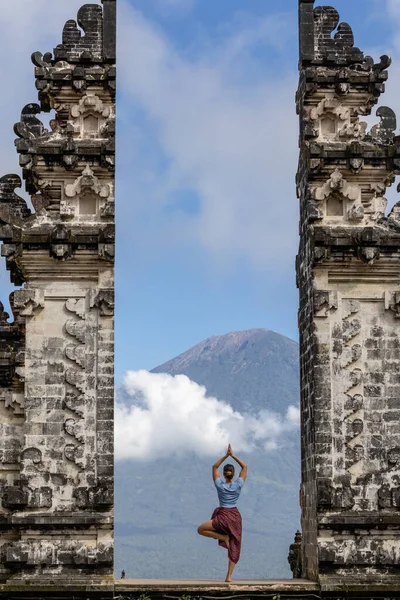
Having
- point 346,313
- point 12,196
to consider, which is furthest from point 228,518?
point 12,196

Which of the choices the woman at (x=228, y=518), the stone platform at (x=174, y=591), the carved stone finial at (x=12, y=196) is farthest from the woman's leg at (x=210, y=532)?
the carved stone finial at (x=12, y=196)

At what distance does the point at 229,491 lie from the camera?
1677cm

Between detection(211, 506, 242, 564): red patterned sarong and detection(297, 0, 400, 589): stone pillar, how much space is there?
123 centimetres

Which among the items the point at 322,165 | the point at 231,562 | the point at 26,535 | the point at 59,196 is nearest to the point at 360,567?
the point at 231,562

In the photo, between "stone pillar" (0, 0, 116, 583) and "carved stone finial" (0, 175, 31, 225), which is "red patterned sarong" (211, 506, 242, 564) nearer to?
"stone pillar" (0, 0, 116, 583)

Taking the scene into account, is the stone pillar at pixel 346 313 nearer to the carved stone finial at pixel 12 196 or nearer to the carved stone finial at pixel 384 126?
the carved stone finial at pixel 384 126

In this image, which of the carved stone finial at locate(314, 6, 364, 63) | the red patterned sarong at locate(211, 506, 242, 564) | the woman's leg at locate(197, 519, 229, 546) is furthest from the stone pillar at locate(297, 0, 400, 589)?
the woman's leg at locate(197, 519, 229, 546)

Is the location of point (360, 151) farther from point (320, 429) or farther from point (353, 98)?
point (320, 429)

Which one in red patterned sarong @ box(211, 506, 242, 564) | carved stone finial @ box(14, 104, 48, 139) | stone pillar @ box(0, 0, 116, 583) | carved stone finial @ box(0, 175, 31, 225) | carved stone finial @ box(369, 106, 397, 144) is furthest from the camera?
carved stone finial @ box(369, 106, 397, 144)

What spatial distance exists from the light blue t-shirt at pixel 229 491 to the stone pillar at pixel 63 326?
5.39ft

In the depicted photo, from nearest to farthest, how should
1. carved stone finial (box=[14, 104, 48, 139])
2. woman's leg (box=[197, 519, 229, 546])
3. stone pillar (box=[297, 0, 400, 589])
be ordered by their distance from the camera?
woman's leg (box=[197, 519, 229, 546]), stone pillar (box=[297, 0, 400, 589]), carved stone finial (box=[14, 104, 48, 139])

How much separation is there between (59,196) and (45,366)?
2800 millimetres

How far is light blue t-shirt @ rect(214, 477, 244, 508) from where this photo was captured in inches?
660

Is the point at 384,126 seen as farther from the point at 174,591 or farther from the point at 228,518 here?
the point at 174,591
